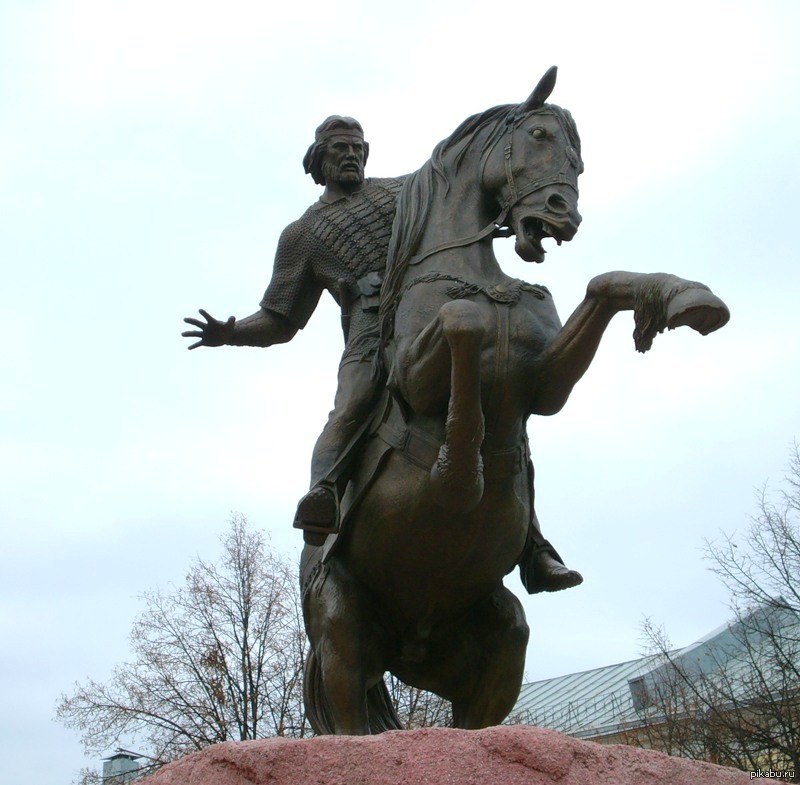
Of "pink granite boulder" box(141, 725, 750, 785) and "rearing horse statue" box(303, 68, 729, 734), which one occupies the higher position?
"rearing horse statue" box(303, 68, 729, 734)

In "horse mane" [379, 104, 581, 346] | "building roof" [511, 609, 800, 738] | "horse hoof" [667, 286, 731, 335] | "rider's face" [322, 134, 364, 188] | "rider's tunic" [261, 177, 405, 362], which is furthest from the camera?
"building roof" [511, 609, 800, 738]

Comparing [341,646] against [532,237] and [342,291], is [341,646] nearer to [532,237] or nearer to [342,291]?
[342,291]

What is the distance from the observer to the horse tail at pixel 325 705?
227 inches

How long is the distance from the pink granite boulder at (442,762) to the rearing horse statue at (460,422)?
139 centimetres

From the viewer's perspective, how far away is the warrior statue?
574 cm

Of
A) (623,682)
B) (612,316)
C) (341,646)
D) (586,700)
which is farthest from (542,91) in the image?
(623,682)

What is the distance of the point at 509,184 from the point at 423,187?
0.53m

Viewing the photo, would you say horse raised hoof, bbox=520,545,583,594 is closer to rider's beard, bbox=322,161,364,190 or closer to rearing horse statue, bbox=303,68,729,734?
rearing horse statue, bbox=303,68,729,734

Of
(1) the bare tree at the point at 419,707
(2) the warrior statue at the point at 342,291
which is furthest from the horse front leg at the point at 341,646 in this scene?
(1) the bare tree at the point at 419,707

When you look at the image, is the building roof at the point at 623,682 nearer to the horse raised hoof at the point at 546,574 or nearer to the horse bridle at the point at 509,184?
the horse raised hoof at the point at 546,574

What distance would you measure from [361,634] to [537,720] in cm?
Result: 2723

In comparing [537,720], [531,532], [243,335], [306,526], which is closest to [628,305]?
[531,532]

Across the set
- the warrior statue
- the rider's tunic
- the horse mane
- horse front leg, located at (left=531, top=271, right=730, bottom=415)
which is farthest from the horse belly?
the rider's tunic

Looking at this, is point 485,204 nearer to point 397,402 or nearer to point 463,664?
point 397,402
